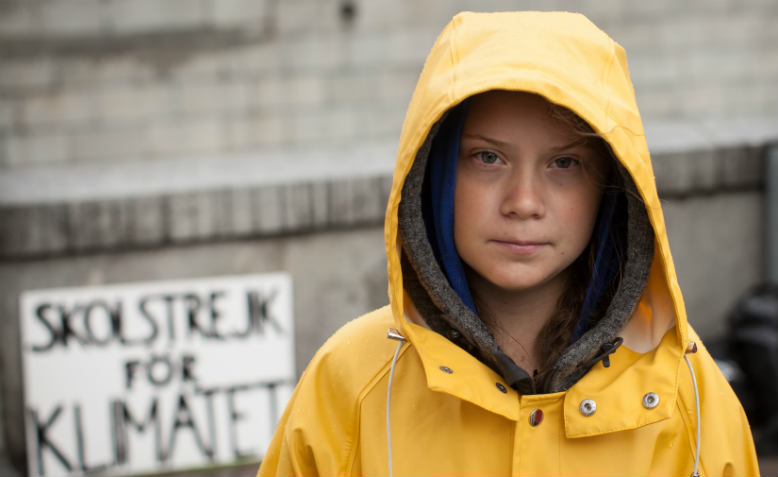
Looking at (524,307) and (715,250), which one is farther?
(715,250)

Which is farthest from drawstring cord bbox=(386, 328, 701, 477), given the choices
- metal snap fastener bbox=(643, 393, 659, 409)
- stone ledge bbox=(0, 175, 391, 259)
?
stone ledge bbox=(0, 175, 391, 259)

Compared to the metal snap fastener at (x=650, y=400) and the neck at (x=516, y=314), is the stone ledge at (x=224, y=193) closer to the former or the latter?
the neck at (x=516, y=314)

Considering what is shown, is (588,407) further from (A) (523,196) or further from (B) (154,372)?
(B) (154,372)

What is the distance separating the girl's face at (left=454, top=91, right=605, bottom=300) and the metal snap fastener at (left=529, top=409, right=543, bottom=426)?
0.23 meters

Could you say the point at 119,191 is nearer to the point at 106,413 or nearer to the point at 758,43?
the point at 106,413

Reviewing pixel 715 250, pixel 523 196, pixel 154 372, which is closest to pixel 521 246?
pixel 523 196

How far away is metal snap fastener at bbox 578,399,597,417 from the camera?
1.53 m

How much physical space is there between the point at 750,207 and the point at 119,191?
3343 mm

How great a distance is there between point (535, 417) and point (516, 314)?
→ 264 millimetres

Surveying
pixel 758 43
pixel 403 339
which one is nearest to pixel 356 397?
pixel 403 339

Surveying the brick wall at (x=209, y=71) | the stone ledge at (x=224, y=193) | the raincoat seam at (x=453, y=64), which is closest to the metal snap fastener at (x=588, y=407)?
the raincoat seam at (x=453, y=64)

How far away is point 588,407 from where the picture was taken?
1.53 m

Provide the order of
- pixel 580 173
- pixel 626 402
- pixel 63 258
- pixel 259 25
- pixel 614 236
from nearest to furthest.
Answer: pixel 626 402 → pixel 580 173 → pixel 614 236 → pixel 63 258 → pixel 259 25

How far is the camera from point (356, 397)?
1684 millimetres
